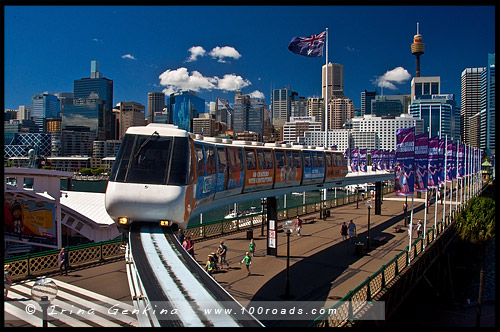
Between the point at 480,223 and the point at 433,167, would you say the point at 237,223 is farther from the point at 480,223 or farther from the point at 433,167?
the point at 480,223

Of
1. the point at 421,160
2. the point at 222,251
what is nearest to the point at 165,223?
the point at 222,251

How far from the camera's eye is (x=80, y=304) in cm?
1218

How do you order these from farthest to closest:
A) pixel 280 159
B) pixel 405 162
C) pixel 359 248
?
pixel 405 162
pixel 359 248
pixel 280 159

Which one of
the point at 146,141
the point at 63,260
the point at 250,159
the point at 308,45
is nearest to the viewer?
the point at 146,141

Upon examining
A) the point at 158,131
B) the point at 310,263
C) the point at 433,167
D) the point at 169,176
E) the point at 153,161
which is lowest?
the point at 310,263

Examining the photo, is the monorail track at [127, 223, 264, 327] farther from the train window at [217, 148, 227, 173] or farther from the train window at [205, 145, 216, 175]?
the train window at [217, 148, 227, 173]

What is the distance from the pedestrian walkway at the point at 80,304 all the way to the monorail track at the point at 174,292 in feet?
14.7

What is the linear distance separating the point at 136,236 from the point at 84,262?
33.2 feet

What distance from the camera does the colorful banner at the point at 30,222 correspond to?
69.8 feet

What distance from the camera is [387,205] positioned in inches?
1833

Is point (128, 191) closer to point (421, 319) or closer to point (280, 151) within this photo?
point (280, 151)

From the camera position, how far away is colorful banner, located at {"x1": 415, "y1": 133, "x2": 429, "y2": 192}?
23606mm

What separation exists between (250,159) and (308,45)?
27.4 meters
